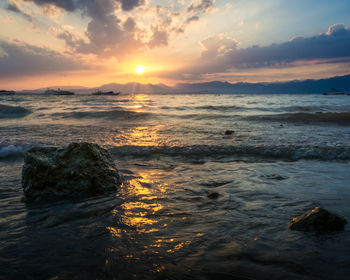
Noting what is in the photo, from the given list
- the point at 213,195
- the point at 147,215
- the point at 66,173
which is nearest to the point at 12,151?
the point at 66,173

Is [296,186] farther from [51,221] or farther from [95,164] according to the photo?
[51,221]

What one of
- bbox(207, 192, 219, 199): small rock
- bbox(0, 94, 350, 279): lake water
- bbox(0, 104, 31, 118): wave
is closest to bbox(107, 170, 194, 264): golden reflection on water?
bbox(0, 94, 350, 279): lake water

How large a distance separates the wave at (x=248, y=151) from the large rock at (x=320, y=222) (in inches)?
141

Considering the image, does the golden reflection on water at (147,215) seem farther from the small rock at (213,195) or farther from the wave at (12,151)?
the wave at (12,151)

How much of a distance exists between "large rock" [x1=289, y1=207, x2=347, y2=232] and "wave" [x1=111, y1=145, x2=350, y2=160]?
358 centimetres

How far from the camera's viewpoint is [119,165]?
17.3 ft

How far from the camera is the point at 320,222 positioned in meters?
2.41

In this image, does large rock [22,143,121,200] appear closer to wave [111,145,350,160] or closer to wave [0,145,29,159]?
wave [111,145,350,160]

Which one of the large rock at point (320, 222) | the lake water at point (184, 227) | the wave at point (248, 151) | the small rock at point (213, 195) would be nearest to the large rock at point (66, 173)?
the lake water at point (184, 227)

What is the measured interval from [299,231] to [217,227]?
0.88 m

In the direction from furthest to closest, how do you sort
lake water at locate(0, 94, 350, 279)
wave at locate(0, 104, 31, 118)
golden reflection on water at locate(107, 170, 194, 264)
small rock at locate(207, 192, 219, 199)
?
wave at locate(0, 104, 31, 118) < small rock at locate(207, 192, 219, 199) < golden reflection on water at locate(107, 170, 194, 264) < lake water at locate(0, 94, 350, 279)

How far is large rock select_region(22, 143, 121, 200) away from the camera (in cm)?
352

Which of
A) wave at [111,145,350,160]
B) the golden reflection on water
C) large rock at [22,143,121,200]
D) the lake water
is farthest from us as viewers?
wave at [111,145,350,160]

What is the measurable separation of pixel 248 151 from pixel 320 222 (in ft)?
A: 13.5
